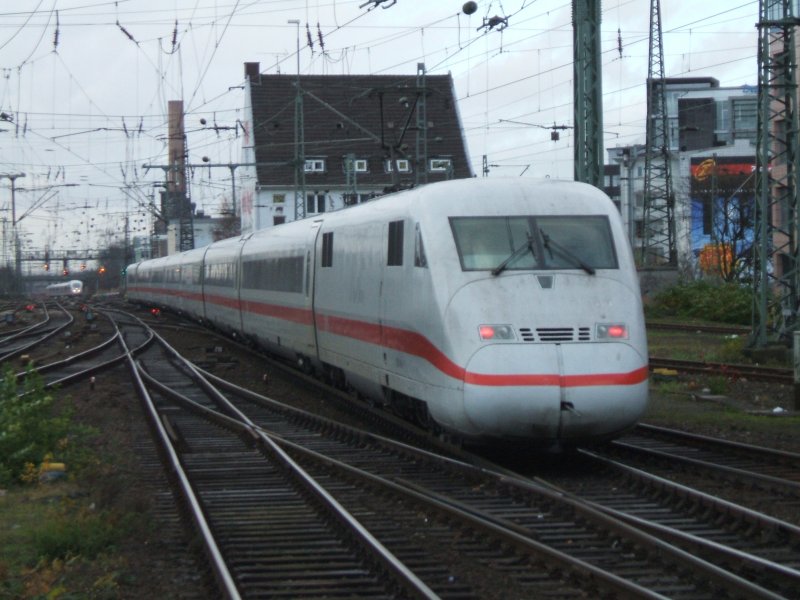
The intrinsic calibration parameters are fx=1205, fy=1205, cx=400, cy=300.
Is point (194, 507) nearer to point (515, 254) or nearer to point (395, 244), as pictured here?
point (515, 254)

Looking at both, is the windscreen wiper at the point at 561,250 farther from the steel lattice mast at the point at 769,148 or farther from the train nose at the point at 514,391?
the steel lattice mast at the point at 769,148

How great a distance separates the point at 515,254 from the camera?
38.6ft

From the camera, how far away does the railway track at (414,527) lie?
24.2 ft

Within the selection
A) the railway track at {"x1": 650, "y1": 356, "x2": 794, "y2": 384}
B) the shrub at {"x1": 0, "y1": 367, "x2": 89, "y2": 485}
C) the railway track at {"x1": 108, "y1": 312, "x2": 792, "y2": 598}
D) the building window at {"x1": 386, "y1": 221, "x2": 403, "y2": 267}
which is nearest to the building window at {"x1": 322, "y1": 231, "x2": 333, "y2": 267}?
the building window at {"x1": 386, "y1": 221, "x2": 403, "y2": 267}

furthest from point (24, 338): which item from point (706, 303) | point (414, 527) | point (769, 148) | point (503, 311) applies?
point (414, 527)

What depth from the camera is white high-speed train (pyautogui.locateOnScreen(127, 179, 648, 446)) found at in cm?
1079

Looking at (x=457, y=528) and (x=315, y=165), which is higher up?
(x=315, y=165)

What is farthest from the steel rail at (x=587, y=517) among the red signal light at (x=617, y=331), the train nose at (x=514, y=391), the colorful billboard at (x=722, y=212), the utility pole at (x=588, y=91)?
the colorful billboard at (x=722, y=212)

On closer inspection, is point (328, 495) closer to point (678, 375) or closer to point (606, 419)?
point (606, 419)

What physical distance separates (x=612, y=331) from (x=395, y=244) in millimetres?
3183

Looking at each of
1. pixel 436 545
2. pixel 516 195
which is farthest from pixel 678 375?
pixel 436 545

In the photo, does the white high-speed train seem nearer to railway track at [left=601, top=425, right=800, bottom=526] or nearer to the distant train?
railway track at [left=601, top=425, right=800, bottom=526]

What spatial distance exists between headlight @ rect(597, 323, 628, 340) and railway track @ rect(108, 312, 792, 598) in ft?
5.60

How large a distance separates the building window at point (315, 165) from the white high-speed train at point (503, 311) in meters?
55.8
